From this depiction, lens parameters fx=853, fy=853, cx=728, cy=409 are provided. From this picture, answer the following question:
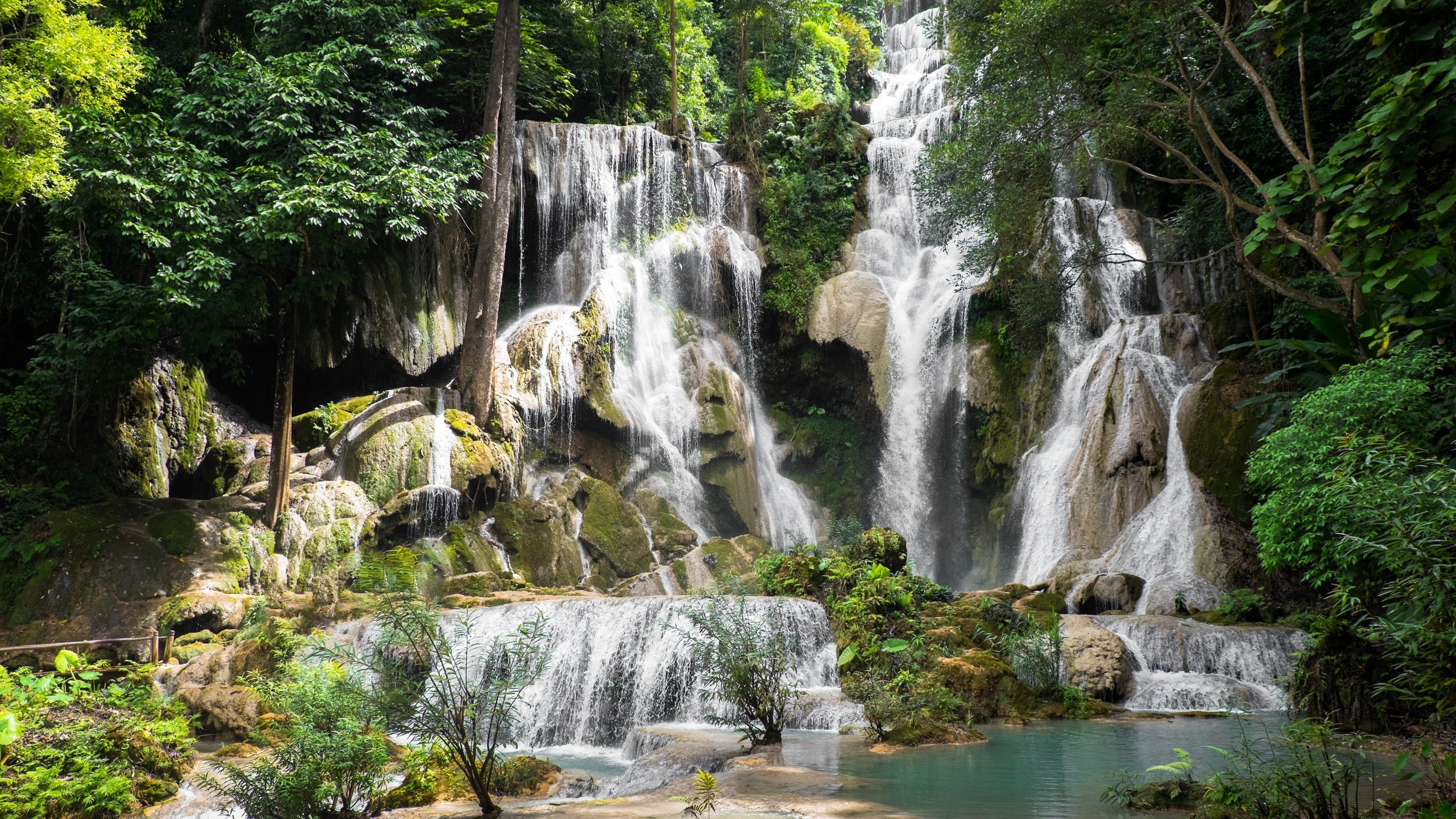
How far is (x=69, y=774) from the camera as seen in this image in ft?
19.5

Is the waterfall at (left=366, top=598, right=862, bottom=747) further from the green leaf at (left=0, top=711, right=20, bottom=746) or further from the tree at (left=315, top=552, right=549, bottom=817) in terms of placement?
the green leaf at (left=0, top=711, right=20, bottom=746)

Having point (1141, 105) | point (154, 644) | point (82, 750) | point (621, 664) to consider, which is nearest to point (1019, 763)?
point (621, 664)

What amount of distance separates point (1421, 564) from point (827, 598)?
7.61 m

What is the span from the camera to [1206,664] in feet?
32.7

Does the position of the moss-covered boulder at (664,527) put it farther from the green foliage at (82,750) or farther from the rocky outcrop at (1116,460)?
the green foliage at (82,750)

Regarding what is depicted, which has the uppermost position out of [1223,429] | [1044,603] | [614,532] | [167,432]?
[167,432]

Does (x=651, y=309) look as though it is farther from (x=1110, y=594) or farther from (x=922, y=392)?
(x=1110, y=594)

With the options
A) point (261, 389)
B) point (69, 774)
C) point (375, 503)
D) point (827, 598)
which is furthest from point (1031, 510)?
point (261, 389)

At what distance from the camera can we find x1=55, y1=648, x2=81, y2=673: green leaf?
221 inches

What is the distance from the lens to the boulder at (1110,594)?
1257cm

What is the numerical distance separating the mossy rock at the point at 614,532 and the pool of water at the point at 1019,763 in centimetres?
868

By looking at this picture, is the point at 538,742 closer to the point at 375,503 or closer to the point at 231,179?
the point at 375,503

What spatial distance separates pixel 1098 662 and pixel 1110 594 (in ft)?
11.1

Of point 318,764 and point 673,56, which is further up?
point 673,56
